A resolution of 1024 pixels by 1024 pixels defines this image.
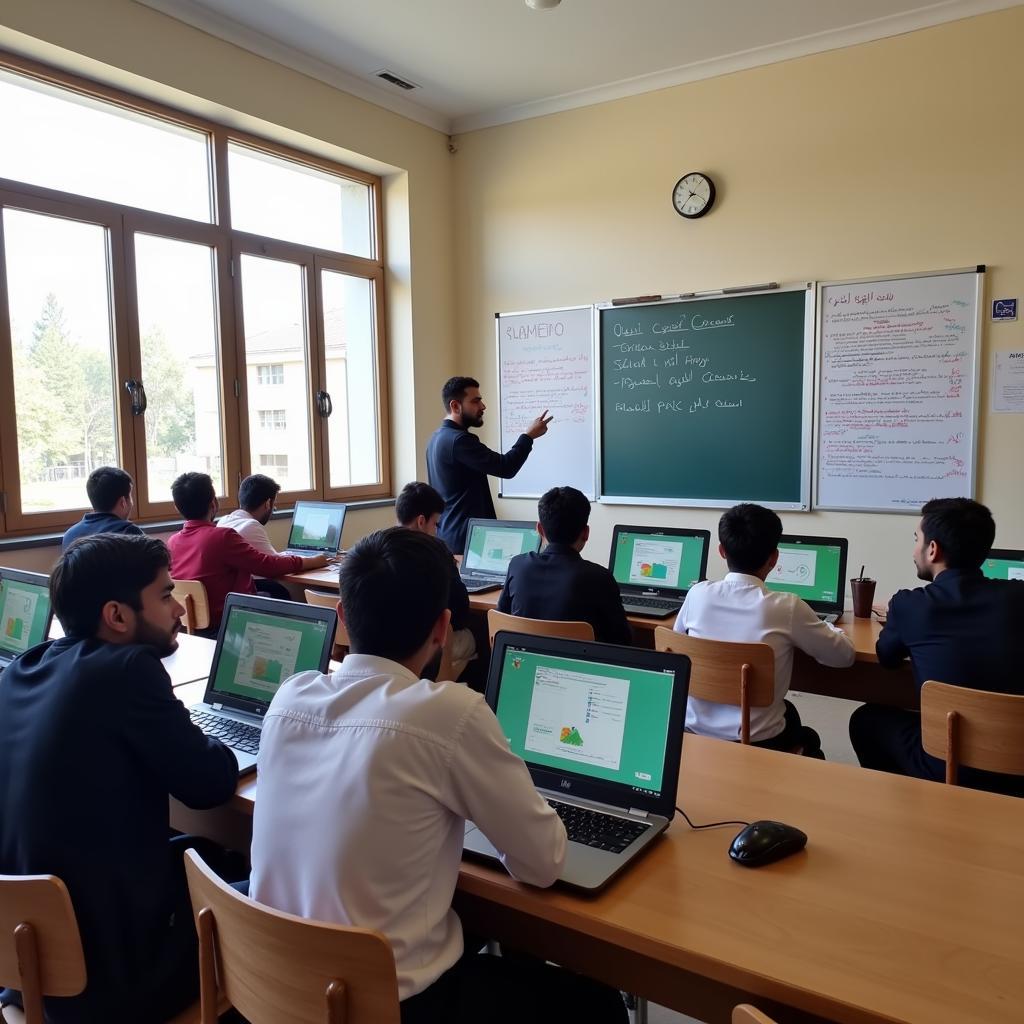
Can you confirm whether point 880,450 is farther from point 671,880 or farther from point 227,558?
point 671,880

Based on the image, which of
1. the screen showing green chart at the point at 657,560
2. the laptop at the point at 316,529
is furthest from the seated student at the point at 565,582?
the laptop at the point at 316,529

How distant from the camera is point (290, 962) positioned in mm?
1055

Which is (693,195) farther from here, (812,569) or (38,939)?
(38,939)

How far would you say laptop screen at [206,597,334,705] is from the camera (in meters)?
1.92

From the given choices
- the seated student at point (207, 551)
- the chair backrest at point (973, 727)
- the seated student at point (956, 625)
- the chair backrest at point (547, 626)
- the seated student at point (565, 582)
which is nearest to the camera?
the chair backrest at point (973, 727)

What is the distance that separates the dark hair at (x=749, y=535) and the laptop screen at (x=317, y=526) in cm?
272

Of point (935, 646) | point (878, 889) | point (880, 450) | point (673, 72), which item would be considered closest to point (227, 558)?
point (935, 646)

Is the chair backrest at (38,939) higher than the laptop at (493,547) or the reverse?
the reverse

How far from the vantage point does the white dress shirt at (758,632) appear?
2.41 metres

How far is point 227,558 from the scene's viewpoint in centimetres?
353

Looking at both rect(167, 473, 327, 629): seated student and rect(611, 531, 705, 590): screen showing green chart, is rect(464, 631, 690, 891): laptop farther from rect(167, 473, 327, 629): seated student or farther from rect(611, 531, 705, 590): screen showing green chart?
rect(167, 473, 327, 629): seated student

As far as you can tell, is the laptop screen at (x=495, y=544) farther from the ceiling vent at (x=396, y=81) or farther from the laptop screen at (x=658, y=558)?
the ceiling vent at (x=396, y=81)

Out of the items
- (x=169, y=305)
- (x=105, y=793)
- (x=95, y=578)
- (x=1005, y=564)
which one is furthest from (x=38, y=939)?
(x=169, y=305)

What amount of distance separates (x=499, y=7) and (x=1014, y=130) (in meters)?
2.63
